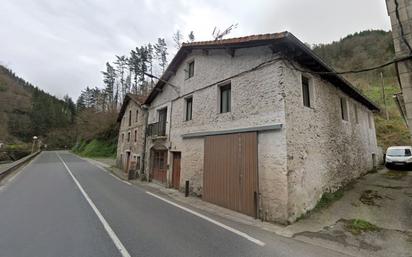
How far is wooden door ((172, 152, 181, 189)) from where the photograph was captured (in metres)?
10.8

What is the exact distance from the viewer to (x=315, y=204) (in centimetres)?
684

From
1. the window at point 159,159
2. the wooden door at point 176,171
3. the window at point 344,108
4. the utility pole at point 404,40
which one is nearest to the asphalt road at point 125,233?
the wooden door at point 176,171

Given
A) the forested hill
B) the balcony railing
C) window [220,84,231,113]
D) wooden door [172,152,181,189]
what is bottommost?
wooden door [172,152,181,189]

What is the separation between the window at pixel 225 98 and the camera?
8.52m

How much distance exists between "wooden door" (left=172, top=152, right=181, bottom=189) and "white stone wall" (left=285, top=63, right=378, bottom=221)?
6416mm

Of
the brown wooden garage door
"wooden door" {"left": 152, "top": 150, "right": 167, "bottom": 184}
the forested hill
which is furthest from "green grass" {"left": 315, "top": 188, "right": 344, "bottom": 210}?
the forested hill

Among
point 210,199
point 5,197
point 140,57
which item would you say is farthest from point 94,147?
point 210,199

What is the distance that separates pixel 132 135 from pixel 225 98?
1236cm

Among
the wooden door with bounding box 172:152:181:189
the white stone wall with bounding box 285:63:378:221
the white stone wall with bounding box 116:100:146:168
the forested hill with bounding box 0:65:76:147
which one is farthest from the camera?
Answer: the forested hill with bounding box 0:65:76:147

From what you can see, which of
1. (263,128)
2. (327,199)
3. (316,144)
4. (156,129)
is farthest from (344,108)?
(156,129)

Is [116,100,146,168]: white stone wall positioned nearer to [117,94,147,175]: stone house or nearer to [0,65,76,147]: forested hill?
[117,94,147,175]: stone house

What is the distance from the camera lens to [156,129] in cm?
1323

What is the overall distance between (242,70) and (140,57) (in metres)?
29.8

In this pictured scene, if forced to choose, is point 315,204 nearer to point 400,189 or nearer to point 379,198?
point 379,198
